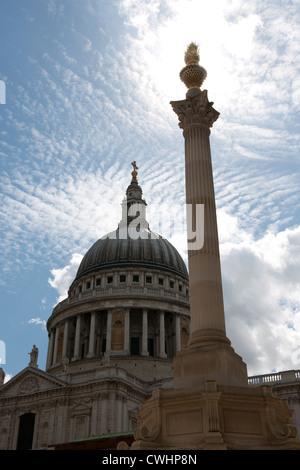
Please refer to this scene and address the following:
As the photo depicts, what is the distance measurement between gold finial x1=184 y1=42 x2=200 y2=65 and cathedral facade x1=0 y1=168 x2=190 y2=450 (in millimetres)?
31159

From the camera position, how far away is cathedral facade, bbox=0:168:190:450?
5484 centimetres

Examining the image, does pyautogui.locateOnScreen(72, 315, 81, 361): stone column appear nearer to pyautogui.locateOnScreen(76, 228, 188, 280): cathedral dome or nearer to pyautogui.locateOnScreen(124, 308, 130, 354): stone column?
pyautogui.locateOnScreen(124, 308, 130, 354): stone column

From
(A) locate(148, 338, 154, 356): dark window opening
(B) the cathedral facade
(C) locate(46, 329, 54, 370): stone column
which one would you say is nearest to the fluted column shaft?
(B) the cathedral facade

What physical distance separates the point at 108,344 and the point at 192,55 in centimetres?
5162

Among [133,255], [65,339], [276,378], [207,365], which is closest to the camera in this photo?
[207,365]

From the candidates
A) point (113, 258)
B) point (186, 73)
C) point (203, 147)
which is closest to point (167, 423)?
point (203, 147)

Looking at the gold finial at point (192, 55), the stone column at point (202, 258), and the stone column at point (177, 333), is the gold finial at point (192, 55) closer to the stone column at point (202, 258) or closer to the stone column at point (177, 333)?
the stone column at point (202, 258)

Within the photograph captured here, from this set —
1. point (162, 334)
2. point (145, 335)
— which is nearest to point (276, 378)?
point (162, 334)

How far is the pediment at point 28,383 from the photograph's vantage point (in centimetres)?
5822

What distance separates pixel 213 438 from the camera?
1650 centimetres

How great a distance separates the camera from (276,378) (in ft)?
177

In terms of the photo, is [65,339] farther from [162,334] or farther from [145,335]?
[162,334]
